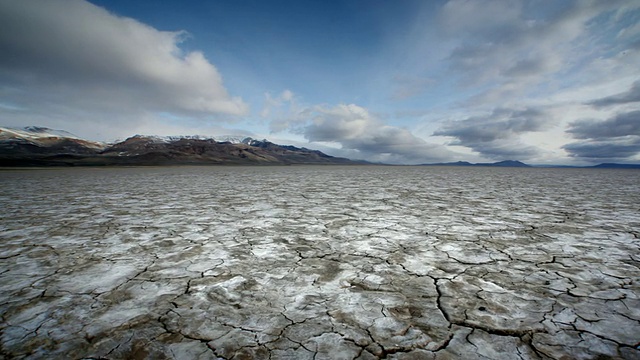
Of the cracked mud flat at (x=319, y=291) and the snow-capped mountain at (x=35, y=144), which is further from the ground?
the snow-capped mountain at (x=35, y=144)

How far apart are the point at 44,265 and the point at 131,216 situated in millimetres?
2521

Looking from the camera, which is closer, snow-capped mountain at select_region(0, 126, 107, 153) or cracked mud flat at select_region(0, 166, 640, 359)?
cracked mud flat at select_region(0, 166, 640, 359)

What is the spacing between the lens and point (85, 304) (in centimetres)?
202

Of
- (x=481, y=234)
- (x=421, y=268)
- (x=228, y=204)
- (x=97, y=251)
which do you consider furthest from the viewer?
(x=228, y=204)

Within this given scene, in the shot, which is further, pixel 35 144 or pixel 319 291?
pixel 35 144

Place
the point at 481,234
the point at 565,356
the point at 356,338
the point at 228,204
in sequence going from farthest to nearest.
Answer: the point at 228,204
the point at 481,234
the point at 356,338
the point at 565,356

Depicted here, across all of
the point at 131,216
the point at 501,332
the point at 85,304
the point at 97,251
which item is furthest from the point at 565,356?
the point at 131,216

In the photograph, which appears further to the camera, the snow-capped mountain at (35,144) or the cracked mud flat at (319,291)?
the snow-capped mountain at (35,144)

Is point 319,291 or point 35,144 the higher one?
point 35,144

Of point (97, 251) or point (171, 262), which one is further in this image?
point (97, 251)

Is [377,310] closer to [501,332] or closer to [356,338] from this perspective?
[356,338]

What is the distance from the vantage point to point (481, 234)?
3930mm

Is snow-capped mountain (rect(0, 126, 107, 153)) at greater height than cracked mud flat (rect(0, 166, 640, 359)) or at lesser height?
greater

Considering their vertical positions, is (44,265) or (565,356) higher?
(565,356)
